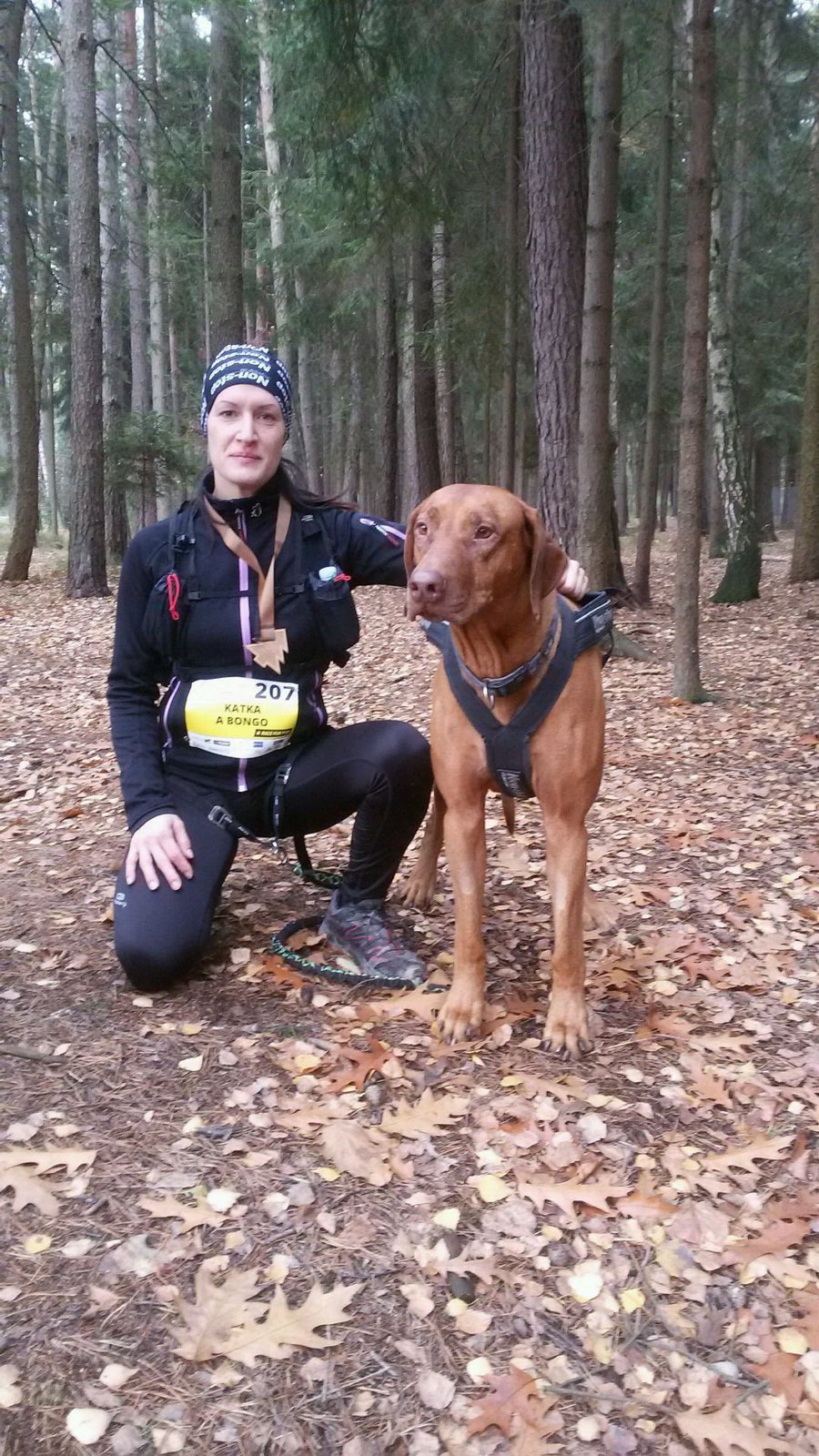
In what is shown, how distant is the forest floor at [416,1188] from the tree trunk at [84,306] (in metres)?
9.81

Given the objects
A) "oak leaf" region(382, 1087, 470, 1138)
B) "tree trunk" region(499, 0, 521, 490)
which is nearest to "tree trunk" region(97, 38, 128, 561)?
"tree trunk" region(499, 0, 521, 490)

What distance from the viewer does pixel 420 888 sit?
4160 mm

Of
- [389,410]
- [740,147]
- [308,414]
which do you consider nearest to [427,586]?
[389,410]

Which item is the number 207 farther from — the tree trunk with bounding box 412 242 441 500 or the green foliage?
the green foliage

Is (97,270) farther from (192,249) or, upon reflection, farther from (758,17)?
(192,249)

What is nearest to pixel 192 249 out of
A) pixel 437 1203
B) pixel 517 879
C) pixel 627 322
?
pixel 627 322

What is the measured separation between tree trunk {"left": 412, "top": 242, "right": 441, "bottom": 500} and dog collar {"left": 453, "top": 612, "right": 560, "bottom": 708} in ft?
43.5

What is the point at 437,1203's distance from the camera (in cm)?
247

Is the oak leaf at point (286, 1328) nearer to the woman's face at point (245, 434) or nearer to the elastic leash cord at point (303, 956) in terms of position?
the elastic leash cord at point (303, 956)

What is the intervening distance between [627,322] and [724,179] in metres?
2.68

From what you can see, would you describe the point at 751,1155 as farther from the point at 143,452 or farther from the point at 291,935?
the point at 143,452

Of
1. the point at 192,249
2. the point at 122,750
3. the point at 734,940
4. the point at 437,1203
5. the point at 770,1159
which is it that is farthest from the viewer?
the point at 192,249

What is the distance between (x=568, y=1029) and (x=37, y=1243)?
1.61 metres

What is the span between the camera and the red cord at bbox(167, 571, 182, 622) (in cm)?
342
